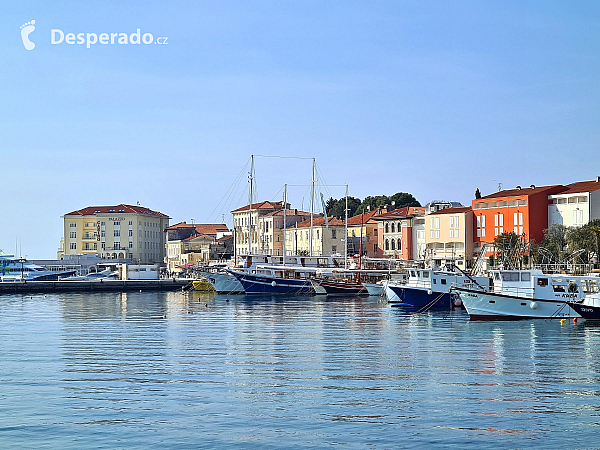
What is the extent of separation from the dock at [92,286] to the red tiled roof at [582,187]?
44905 mm

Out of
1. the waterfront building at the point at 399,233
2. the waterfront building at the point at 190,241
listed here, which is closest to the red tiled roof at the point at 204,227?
the waterfront building at the point at 190,241

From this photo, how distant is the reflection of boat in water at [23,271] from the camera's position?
123250mm

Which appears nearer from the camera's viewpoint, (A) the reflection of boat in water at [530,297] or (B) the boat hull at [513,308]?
(B) the boat hull at [513,308]

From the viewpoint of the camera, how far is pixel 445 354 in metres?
34.2

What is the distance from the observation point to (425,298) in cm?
6431

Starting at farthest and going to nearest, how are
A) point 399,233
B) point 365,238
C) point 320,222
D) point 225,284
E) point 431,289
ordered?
point 320,222 → point 365,238 → point 399,233 → point 225,284 → point 431,289

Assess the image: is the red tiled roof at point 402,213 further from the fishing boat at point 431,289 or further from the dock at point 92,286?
the fishing boat at point 431,289

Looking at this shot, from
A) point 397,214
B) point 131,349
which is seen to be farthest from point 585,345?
point 397,214

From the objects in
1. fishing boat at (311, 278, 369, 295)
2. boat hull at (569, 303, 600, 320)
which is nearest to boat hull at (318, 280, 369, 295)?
fishing boat at (311, 278, 369, 295)

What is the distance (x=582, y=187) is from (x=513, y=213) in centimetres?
743

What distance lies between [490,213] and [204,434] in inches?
3030

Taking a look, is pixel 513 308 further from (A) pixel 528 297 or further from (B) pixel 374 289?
(B) pixel 374 289

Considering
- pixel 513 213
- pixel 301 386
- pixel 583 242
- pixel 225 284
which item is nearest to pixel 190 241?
pixel 225 284

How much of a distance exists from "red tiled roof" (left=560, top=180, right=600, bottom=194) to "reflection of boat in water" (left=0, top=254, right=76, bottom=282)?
245 ft
